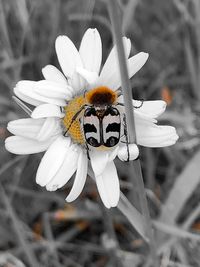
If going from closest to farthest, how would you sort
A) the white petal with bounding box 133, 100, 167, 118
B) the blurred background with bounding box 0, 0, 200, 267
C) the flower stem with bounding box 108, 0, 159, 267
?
the flower stem with bounding box 108, 0, 159, 267
the white petal with bounding box 133, 100, 167, 118
the blurred background with bounding box 0, 0, 200, 267

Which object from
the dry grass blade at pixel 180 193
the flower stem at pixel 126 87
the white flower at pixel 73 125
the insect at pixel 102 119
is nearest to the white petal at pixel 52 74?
the white flower at pixel 73 125

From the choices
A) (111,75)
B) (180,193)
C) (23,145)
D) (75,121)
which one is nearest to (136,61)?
(111,75)

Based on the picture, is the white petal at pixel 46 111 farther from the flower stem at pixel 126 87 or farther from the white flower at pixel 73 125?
the flower stem at pixel 126 87

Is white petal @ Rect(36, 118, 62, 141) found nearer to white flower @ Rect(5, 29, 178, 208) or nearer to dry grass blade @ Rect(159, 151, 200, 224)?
white flower @ Rect(5, 29, 178, 208)

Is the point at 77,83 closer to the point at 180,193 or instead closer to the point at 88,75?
the point at 88,75

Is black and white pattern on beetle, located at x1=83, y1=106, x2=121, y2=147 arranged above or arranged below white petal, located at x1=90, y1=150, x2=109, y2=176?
above

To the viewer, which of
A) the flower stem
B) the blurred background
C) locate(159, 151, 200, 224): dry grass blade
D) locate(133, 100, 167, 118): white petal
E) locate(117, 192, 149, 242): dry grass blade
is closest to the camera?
the flower stem

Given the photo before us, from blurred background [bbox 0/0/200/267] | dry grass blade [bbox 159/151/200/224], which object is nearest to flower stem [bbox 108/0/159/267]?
dry grass blade [bbox 159/151/200/224]

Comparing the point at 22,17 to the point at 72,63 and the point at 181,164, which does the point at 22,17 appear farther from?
the point at 72,63

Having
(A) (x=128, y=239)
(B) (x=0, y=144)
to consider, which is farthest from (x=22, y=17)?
(A) (x=128, y=239)
